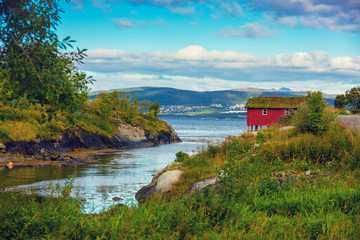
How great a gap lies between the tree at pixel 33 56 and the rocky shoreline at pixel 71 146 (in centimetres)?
2350

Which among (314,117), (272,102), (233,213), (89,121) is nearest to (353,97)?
(272,102)

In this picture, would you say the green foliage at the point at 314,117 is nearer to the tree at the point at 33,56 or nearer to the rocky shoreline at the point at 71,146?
the tree at the point at 33,56

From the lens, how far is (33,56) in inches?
285

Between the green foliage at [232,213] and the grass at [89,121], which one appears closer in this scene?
the green foliage at [232,213]

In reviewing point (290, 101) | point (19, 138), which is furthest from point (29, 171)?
point (290, 101)

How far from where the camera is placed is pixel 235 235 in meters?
7.06

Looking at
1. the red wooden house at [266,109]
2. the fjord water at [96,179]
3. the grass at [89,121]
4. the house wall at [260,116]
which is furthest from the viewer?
the house wall at [260,116]

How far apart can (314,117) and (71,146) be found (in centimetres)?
3277

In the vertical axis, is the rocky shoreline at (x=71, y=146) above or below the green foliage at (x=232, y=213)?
below

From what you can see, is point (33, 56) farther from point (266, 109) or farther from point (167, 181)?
point (266, 109)

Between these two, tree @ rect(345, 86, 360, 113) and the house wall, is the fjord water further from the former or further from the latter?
tree @ rect(345, 86, 360, 113)

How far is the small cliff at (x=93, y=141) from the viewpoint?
114 ft

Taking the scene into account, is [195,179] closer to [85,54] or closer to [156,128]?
[85,54]

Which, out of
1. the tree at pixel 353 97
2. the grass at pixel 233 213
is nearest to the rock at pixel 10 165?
the grass at pixel 233 213
